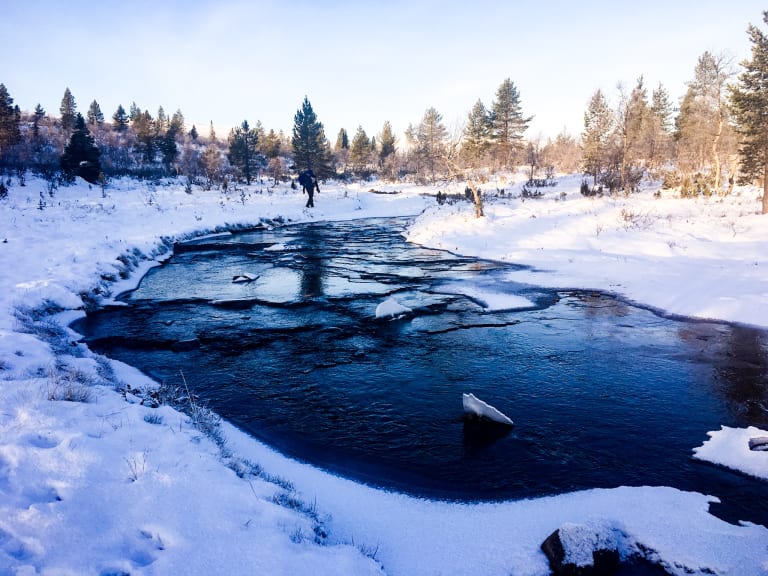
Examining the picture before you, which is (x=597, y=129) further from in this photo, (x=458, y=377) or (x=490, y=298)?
(x=458, y=377)

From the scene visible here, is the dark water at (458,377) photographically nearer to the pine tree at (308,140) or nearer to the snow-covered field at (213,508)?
the snow-covered field at (213,508)

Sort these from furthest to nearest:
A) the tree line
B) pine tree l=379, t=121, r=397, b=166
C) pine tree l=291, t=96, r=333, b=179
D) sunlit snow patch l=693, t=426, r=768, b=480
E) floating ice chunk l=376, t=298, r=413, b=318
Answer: pine tree l=379, t=121, r=397, b=166 → pine tree l=291, t=96, r=333, b=179 → the tree line → floating ice chunk l=376, t=298, r=413, b=318 → sunlit snow patch l=693, t=426, r=768, b=480

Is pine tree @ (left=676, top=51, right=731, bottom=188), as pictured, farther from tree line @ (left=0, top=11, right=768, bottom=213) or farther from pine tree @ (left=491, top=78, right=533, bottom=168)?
pine tree @ (left=491, top=78, right=533, bottom=168)

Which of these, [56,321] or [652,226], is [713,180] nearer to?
[652,226]

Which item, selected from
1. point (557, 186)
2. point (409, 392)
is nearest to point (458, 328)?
point (409, 392)

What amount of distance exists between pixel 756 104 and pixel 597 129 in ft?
88.2

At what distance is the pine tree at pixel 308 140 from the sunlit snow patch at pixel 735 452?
49262 millimetres

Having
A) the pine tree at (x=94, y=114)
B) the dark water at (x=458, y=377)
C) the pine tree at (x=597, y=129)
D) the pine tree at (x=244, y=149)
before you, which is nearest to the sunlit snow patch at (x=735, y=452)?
the dark water at (x=458, y=377)

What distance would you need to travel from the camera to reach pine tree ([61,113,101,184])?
29.9 m

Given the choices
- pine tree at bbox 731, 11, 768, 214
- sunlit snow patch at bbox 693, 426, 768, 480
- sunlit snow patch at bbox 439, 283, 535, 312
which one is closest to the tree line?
pine tree at bbox 731, 11, 768, 214

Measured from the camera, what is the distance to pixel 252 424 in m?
5.89

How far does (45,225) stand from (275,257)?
27.0 ft

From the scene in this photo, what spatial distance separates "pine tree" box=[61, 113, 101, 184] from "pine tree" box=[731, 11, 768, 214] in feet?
120

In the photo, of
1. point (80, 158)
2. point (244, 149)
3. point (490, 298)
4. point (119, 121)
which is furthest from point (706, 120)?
point (119, 121)
